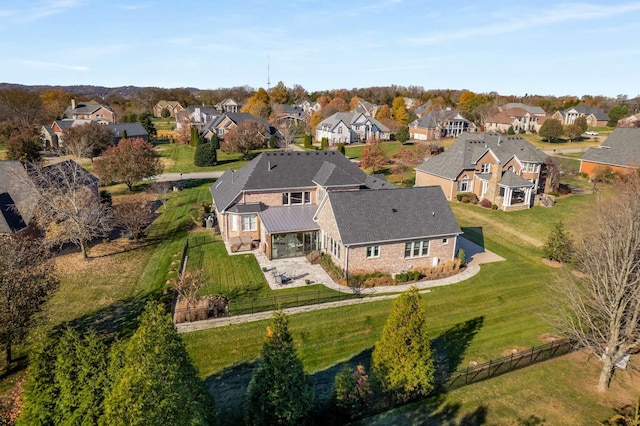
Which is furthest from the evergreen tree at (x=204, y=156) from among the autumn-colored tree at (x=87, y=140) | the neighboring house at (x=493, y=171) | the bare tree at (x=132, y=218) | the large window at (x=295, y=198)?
the large window at (x=295, y=198)

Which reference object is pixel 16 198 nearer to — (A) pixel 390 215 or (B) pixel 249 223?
(B) pixel 249 223

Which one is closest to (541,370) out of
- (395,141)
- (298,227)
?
(298,227)

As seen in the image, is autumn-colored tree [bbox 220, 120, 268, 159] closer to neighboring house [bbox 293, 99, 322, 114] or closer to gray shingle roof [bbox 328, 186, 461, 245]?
gray shingle roof [bbox 328, 186, 461, 245]

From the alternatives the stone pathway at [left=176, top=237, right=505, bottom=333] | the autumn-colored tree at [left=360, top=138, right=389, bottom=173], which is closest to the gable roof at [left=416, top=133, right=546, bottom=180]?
the autumn-colored tree at [left=360, top=138, right=389, bottom=173]

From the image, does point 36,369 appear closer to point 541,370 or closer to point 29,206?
point 541,370

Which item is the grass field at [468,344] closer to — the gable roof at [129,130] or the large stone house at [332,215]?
the large stone house at [332,215]
